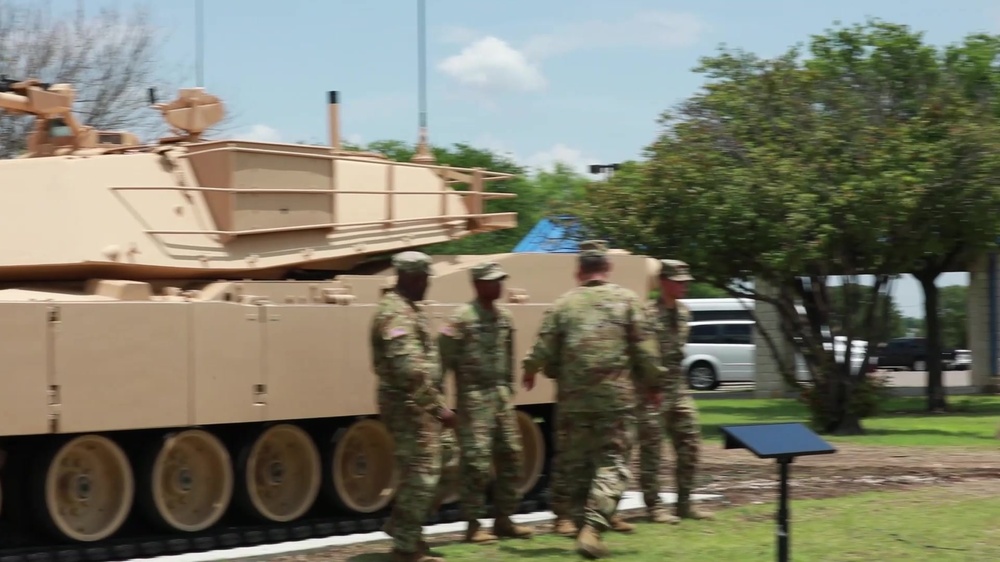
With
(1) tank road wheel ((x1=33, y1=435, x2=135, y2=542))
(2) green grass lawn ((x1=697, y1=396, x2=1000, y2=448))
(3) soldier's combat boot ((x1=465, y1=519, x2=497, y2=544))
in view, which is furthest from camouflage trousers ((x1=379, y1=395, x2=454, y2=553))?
(2) green grass lawn ((x1=697, y1=396, x2=1000, y2=448))

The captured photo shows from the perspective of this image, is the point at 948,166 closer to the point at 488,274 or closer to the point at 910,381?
the point at 488,274

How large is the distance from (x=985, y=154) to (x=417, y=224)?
35.4ft

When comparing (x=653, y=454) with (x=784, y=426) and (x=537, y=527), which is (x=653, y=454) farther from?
(x=784, y=426)

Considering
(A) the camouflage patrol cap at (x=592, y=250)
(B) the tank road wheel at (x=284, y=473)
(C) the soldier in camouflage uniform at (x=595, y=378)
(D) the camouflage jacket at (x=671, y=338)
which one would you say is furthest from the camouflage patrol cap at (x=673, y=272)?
(B) the tank road wheel at (x=284, y=473)

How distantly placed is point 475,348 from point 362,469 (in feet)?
8.15

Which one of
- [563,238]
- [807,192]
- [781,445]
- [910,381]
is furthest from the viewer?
[910,381]

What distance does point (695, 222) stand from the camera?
20.4 m

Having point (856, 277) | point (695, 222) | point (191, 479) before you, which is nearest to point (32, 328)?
point (191, 479)

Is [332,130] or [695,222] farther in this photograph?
[695,222]

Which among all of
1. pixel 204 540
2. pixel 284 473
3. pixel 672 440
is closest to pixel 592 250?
pixel 672 440

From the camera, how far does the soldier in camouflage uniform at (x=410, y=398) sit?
9.18 m

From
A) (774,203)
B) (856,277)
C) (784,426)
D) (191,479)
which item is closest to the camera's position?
(784,426)

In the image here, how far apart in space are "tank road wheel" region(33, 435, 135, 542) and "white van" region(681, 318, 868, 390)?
1103 inches

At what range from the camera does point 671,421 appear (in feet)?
37.6
